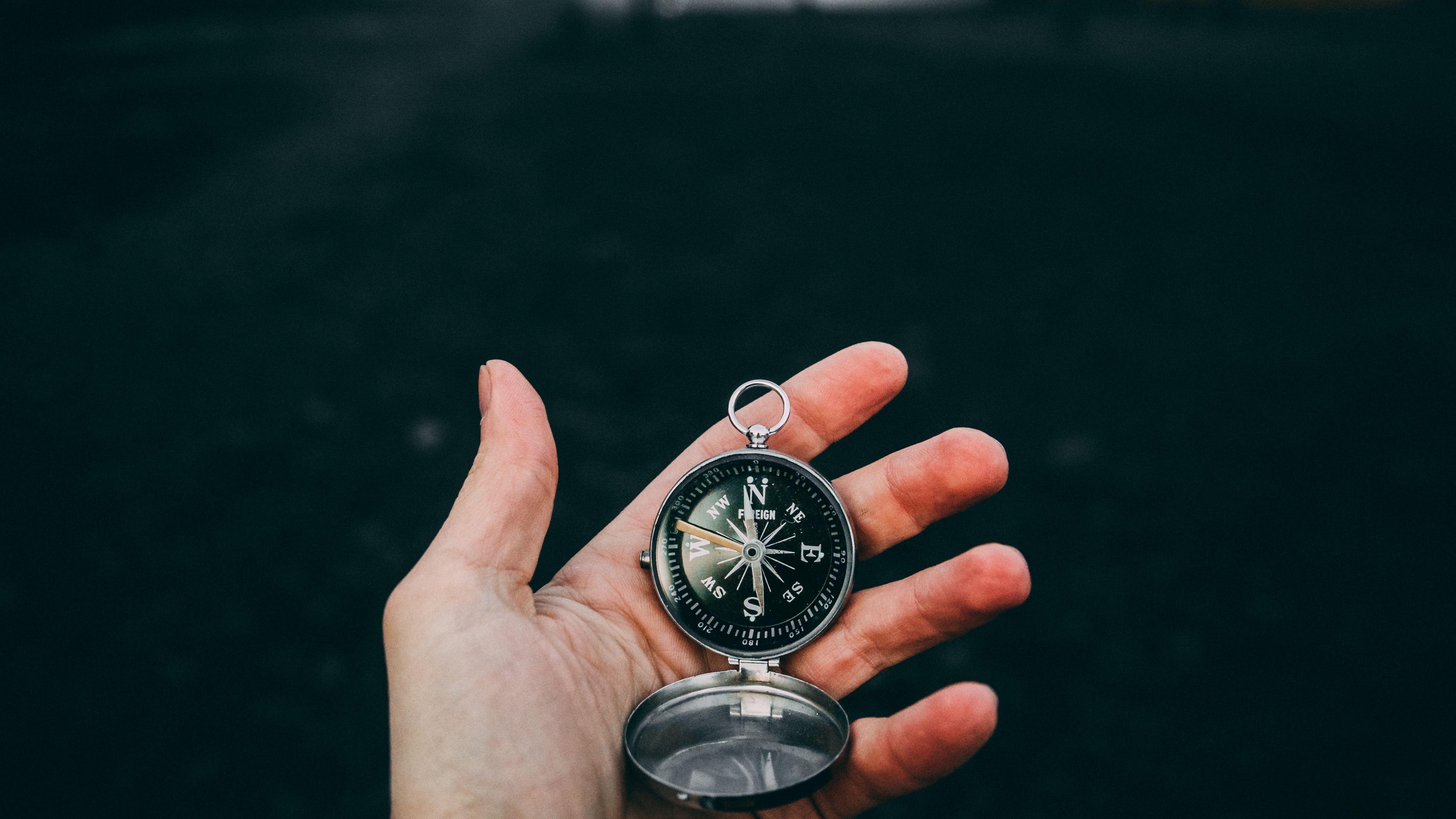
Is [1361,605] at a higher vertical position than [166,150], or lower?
lower

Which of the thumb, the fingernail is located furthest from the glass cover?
the fingernail

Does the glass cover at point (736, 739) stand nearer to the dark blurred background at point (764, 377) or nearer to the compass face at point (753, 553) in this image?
the compass face at point (753, 553)

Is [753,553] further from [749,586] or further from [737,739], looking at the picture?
[737,739]

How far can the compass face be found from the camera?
3.31 metres

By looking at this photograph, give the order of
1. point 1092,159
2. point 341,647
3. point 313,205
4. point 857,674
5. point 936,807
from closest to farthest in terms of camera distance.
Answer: point 857,674 < point 936,807 < point 341,647 < point 313,205 < point 1092,159

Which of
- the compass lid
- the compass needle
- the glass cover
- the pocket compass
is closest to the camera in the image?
the compass lid

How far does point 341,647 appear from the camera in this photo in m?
5.08

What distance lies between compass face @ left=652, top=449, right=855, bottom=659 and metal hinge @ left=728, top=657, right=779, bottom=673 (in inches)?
1.4

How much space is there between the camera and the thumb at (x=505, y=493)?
116 inches

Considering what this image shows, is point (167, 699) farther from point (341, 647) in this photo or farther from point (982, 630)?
point (982, 630)

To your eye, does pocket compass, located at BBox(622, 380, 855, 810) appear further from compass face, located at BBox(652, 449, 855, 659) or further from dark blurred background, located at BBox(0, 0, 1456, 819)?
dark blurred background, located at BBox(0, 0, 1456, 819)

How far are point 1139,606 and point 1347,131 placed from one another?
9.81m

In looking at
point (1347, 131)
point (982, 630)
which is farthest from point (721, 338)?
point (1347, 131)

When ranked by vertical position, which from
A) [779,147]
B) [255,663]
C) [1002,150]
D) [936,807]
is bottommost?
[936,807]
